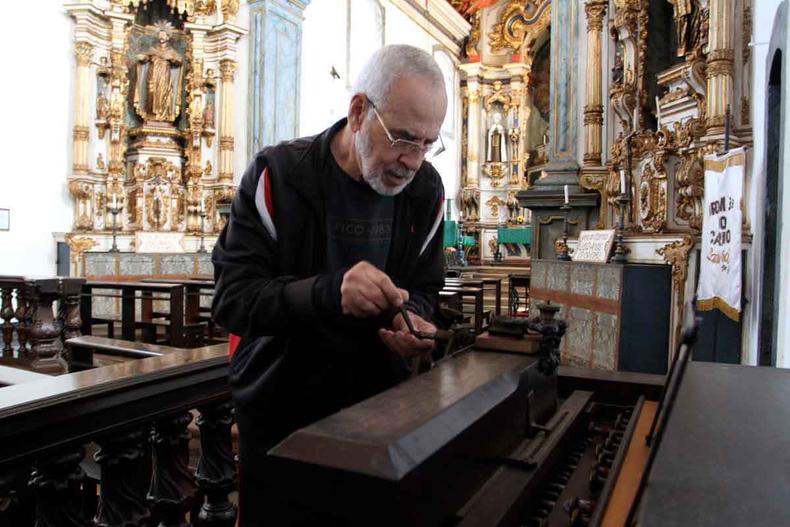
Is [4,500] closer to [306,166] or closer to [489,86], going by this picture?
[306,166]

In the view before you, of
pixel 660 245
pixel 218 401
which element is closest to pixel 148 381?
pixel 218 401

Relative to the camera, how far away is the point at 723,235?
4516 mm

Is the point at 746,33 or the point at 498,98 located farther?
the point at 498,98

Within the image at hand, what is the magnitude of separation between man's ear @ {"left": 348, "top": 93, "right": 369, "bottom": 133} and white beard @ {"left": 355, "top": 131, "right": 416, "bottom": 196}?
3cm

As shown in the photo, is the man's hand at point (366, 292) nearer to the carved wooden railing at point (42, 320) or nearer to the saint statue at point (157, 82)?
the carved wooden railing at point (42, 320)

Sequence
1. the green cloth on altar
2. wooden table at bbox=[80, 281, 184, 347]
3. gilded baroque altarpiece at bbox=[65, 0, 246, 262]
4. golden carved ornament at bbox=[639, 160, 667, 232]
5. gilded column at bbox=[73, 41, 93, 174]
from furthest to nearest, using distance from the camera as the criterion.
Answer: the green cloth on altar, gilded baroque altarpiece at bbox=[65, 0, 246, 262], gilded column at bbox=[73, 41, 93, 174], golden carved ornament at bbox=[639, 160, 667, 232], wooden table at bbox=[80, 281, 184, 347]

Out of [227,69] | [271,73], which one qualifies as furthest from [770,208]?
[227,69]

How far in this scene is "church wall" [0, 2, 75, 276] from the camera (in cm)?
841

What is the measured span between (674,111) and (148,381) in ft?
20.4

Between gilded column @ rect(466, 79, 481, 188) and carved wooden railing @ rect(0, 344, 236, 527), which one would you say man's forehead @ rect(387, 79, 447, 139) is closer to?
carved wooden railing @ rect(0, 344, 236, 527)

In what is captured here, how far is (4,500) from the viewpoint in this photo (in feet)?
4.61

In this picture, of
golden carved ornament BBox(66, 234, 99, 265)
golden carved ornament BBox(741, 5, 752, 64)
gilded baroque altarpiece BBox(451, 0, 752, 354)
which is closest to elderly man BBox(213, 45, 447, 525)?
gilded baroque altarpiece BBox(451, 0, 752, 354)

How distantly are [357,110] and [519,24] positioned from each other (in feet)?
58.1

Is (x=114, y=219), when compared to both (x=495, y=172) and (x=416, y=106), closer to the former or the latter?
(x=416, y=106)
